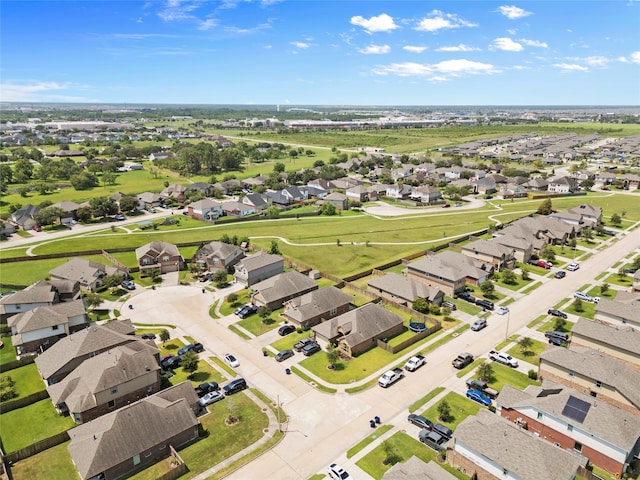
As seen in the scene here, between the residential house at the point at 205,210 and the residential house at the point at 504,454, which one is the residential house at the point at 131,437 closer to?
the residential house at the point at 504,454

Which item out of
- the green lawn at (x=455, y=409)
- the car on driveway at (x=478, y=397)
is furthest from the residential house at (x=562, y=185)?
the green lawn at (x=455, y=409)

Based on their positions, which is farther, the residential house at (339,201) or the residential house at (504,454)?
the residential house at (339,201)

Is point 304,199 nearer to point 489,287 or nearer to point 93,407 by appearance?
point 489,287

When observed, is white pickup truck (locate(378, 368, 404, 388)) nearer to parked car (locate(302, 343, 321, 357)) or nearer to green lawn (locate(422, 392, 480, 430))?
green lawn (locate(422, 392, 480, 430))

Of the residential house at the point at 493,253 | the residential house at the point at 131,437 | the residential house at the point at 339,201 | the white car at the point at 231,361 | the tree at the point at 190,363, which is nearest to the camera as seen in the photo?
the residential house at the point at 131,437

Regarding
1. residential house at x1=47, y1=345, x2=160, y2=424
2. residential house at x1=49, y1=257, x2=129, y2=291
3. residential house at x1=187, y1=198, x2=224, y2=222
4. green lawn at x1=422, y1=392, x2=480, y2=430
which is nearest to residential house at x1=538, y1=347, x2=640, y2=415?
green lawn at x1=422, y1=392, x2=480, y2=430

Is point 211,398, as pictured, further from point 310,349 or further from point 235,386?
point 310,349
